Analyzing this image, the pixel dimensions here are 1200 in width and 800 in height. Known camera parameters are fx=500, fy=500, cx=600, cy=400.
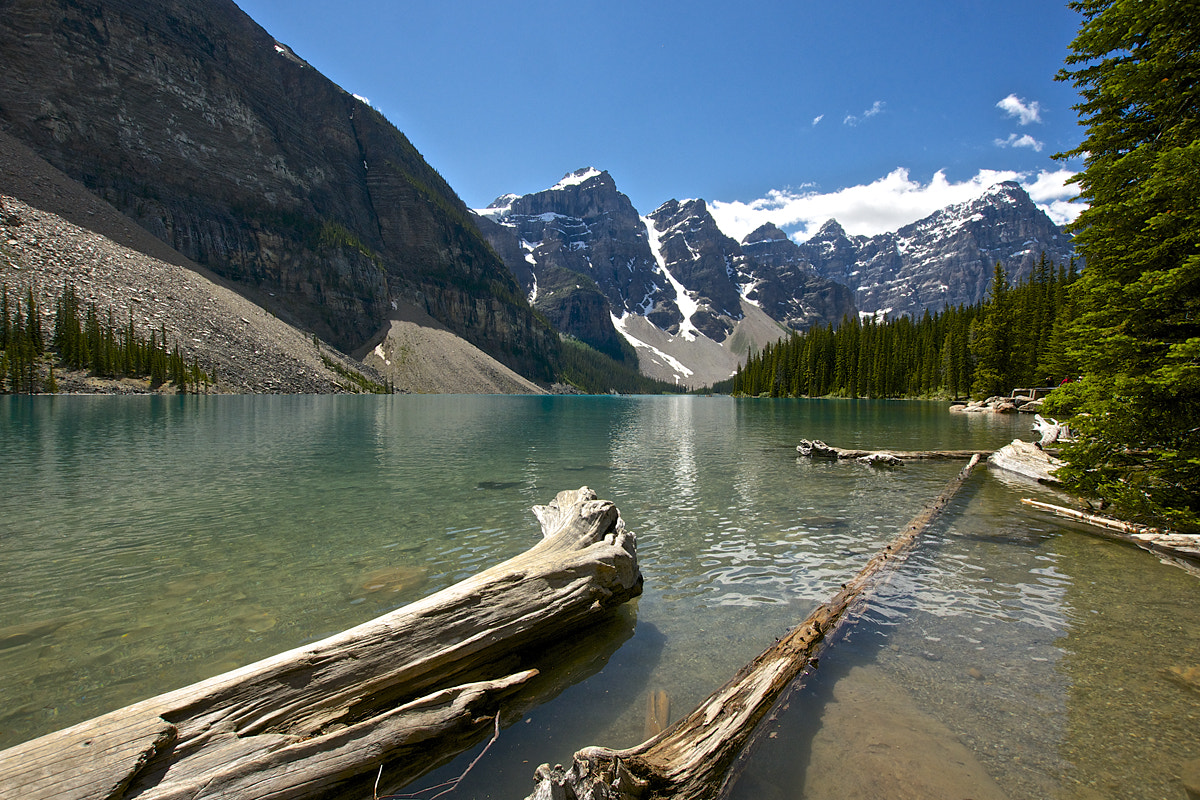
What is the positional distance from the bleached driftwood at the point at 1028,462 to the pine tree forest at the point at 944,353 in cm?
2260

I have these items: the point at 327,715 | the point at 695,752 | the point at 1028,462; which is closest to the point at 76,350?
the point at 327,715

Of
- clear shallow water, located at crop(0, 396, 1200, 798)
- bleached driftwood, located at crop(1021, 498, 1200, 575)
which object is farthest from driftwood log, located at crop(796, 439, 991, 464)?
bleached driftwood, located at crop(1021, 498, 1200, 575)

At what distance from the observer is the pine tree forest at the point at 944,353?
7712 centimetres

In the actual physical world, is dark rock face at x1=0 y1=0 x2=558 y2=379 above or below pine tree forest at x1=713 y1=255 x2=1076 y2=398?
above

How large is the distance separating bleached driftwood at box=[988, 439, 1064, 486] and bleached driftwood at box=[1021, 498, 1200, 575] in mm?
5487

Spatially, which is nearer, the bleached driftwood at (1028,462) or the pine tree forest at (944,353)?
the bleached driftwood at (1028,462)

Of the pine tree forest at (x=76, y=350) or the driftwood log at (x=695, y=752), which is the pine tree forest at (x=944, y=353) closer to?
the driftwood log at (x=695, y=752)

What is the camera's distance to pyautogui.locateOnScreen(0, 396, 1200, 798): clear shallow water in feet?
18.5

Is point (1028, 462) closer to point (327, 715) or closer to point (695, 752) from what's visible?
point (695, 752)

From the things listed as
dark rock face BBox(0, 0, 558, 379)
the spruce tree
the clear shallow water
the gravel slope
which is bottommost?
the clear shallow water

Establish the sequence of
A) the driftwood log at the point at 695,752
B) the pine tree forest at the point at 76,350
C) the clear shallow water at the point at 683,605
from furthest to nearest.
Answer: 1. the pine tree forest at the point at 76,350
2. the clear shallow water at the point at 683,605
3. the driftwood log at the point at 695,752

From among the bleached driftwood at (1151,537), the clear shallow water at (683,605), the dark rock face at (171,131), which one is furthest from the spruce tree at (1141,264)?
the dark rock face at (171,131)

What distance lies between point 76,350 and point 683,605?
391ft

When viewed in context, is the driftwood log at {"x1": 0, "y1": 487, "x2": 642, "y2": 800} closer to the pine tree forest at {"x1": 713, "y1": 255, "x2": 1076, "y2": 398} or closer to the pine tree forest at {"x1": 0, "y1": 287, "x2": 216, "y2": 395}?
the pine tree forest at {"x1": 713, "y1": 255, "x2": 1076, "y2": 398}
